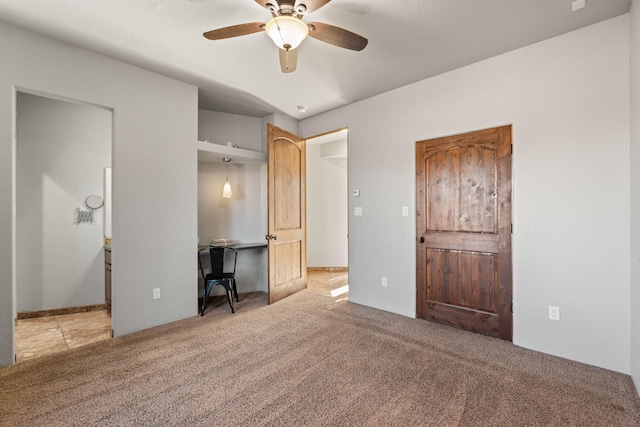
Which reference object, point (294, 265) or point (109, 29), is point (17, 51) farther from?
point (294, 265)

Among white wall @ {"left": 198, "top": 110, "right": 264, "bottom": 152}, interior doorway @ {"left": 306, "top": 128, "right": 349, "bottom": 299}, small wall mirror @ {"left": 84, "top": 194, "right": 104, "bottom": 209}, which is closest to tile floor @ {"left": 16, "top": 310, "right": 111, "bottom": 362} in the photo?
small wall mirror @ {"left": 84, "top": 194, "right": 104, "bottom": 209}

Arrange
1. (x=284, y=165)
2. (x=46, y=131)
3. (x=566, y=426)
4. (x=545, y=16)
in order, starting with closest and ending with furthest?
1. (x=566, y=426)
2. (x=545, y=16)
3. (x=46, y=131)
4. (x=284, y=165)

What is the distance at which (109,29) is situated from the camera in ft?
7.73

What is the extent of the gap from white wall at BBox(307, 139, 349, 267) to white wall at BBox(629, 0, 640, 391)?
4.46 metres

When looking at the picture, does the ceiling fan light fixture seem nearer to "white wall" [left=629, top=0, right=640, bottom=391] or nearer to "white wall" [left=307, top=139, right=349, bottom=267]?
"white wall" [left=629, top=0, right=640, bottom=391]

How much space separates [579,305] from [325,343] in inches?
82.5

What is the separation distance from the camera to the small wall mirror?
147 inches

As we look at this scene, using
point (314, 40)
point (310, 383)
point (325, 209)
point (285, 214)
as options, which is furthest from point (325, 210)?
point (310, 383)

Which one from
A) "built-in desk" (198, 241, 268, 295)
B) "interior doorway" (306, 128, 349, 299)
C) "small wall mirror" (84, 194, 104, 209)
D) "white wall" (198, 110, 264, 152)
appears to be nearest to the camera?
"small wall mirror" (84, 194, 104, 209)

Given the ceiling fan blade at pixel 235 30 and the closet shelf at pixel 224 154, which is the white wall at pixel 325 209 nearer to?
the closet shelf at pixel 224 154

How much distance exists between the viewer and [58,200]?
3570mm

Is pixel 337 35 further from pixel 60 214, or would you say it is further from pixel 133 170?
pixel 60 214

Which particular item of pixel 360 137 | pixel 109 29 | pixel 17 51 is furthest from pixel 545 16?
pixel 17 51

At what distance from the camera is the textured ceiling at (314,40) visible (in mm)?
2098
